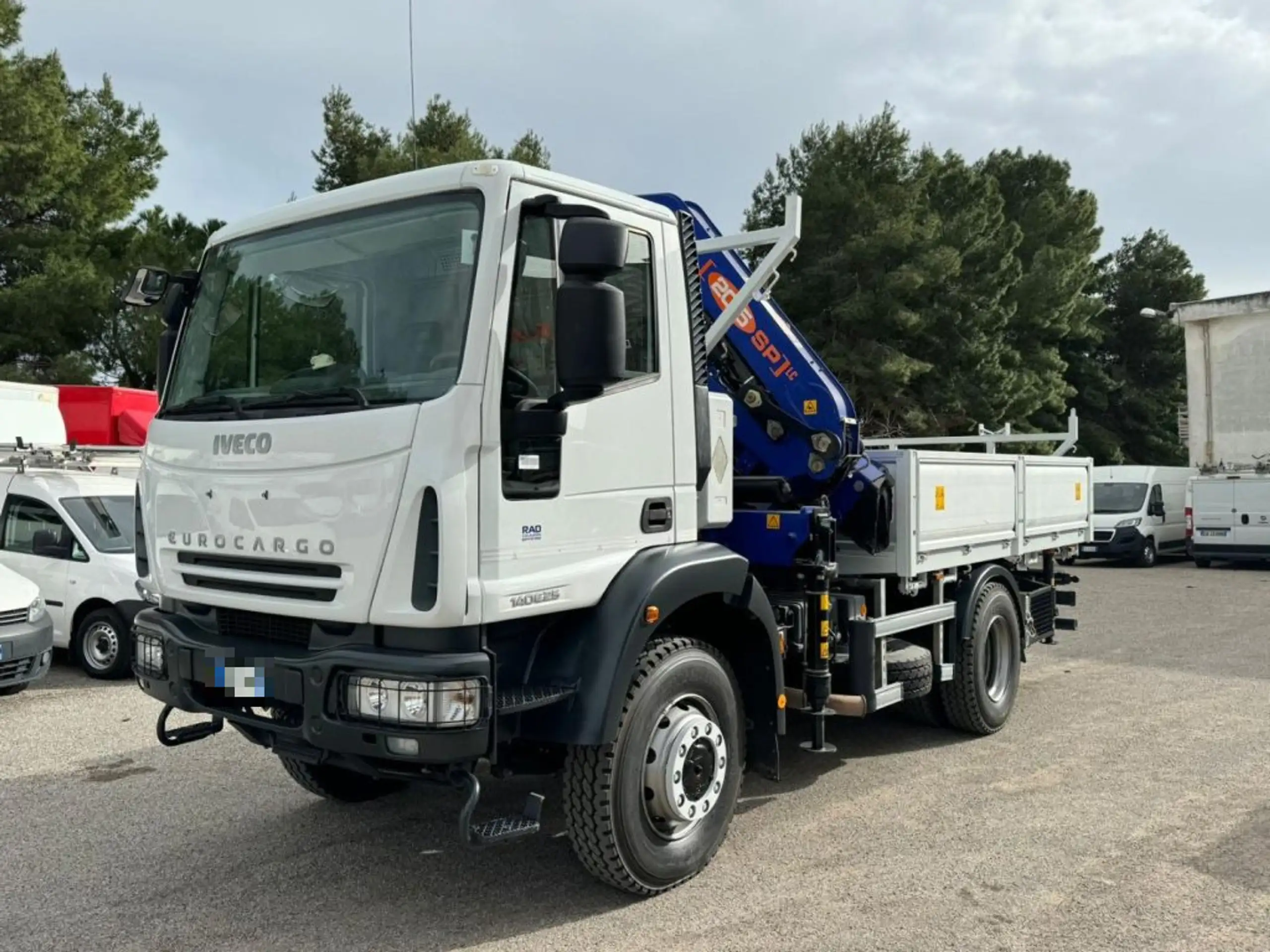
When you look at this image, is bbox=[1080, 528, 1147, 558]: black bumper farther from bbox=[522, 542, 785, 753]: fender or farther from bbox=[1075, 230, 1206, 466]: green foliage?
bbox=[1075, 230, 1206, 466]: green foliage

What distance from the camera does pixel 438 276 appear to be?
3711 mm

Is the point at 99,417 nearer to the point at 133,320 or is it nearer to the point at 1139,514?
the point at 133,320

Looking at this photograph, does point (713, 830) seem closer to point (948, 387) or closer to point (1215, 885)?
point (1215, 885)

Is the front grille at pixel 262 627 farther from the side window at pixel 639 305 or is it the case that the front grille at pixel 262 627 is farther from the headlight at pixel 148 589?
the side window at pixel 639 305

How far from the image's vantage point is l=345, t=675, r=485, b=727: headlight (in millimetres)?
3406

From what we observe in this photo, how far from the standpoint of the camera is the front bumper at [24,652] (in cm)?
769

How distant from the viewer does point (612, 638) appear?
12.5 feet

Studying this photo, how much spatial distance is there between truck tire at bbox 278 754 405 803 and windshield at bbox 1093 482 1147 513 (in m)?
18.3

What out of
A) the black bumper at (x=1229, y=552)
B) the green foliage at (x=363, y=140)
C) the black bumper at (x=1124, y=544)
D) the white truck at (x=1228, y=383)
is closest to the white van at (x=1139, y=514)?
the black bumper at (x=1124, y=544)

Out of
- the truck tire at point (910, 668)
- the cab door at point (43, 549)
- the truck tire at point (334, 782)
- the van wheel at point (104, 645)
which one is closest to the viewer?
the truck tire at point (334, 782)

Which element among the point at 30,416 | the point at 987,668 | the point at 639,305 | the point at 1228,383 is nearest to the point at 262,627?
the point at 639,305

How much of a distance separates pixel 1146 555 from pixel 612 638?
63.2 feet

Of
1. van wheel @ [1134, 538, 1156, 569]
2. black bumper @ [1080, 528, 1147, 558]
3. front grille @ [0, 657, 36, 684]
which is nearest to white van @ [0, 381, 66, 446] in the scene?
front grille @ [0, 657, 36, 684]

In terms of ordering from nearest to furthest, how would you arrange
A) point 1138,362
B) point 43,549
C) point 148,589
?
point 148,589 < point 43,549 < point 1138,362
